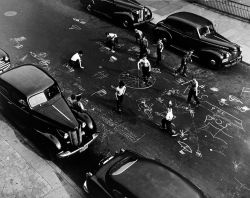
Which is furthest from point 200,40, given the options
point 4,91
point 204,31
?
point 4,91

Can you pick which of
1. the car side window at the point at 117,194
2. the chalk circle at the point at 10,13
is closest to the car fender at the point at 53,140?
the car side window at the point at 117,194

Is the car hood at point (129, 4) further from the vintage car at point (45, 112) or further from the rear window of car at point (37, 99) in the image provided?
the rear window of car at point (37, 99)

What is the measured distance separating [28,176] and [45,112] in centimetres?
246

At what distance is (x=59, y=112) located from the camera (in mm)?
12867

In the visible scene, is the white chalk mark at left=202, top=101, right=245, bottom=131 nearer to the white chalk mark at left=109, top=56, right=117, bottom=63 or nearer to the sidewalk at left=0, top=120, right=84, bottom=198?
the white chalk mark at left=109, top=56, right=117, bottom=63

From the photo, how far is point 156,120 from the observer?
46.6 feet

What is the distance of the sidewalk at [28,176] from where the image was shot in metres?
11.3

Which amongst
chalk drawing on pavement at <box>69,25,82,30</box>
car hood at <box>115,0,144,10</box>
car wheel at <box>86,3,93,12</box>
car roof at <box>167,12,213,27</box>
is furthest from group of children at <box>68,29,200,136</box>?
car wheel at <box>86,3,93,12</box>

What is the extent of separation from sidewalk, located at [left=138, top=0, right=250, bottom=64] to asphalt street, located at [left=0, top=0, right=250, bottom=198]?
1.79 m

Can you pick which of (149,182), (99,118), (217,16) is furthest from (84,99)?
(217,16)

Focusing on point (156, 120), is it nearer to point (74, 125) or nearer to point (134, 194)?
point (74, 125)

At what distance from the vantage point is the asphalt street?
1234 centimetres

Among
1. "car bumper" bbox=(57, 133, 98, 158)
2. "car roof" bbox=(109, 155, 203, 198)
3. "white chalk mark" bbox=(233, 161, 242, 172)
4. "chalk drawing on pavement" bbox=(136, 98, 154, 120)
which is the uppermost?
"car roof" bbox=(109, 155, 203, 198)

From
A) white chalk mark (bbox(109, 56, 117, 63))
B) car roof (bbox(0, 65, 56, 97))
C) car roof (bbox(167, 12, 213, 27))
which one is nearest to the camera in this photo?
car roof (bbox(0, 65, 56, 97))
